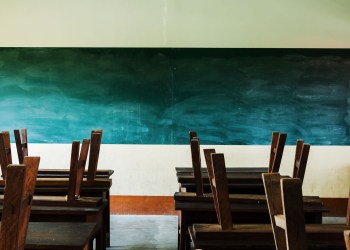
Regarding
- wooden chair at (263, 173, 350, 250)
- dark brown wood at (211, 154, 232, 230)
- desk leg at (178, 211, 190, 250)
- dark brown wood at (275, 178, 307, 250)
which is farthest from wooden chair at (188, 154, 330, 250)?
dark brown wood at (275, 178, 307, 250)

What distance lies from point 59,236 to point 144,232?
8.66ft

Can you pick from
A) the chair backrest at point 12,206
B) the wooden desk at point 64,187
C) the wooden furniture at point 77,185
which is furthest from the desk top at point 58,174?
the chair backrest at point 12,206

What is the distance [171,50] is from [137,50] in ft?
1.43

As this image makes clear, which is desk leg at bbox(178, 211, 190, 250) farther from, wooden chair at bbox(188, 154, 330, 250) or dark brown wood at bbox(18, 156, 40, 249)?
dark brown wood at bbox(18, 156, 40, 249)

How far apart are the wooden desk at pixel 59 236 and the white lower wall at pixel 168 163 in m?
3.54

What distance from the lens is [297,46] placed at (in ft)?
18.9

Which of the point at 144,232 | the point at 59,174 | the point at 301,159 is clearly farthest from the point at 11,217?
the point at 144,232

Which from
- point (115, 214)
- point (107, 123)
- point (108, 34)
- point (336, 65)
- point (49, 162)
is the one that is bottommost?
point (115, 214)

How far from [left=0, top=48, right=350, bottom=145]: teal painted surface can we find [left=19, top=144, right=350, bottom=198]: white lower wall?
103mm

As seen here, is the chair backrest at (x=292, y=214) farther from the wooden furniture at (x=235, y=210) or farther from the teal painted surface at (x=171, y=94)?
the teal painted surface at (x=171, y=94)

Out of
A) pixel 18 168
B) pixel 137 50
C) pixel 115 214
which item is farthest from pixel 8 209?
pixel 137 50

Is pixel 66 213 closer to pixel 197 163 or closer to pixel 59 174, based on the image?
pixel 197 163

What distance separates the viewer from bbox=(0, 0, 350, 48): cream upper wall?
576cm

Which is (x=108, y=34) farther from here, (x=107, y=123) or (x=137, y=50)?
(x=107, y=123)
